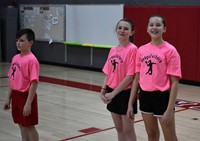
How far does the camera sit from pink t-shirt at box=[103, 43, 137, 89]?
295 centimetres

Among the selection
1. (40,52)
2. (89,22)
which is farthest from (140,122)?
(40,52)

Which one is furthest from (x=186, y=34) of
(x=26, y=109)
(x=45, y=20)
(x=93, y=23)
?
(x=26, y=109)

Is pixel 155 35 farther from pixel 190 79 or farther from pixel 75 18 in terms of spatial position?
pixel 75 18

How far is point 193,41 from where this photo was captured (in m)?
7.88

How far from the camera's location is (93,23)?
9898 millimetres

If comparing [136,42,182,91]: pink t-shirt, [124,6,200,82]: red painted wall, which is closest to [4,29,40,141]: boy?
[136,42,182,91]: pink t-shirt

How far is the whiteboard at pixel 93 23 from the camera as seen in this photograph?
9367 mm

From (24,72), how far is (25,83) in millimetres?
96

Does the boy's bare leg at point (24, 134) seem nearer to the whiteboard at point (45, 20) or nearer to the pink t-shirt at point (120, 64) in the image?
the pink t-shirt at point (120, 64)

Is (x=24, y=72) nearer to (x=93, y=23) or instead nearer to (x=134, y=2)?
(x=134, y=2)

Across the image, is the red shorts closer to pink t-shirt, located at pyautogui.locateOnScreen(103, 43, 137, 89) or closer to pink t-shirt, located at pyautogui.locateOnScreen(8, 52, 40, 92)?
pink t-shirt, located at pyautogui.locateOnScreen(8, 52, 40, 92)

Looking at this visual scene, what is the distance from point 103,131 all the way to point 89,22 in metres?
5.98

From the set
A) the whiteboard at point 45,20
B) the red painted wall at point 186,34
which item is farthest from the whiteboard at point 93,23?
the red painted wall at point 186,34

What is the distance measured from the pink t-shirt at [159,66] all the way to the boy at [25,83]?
0.94 m
